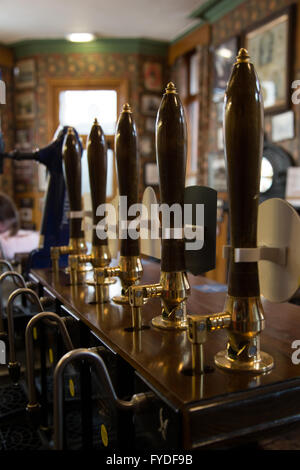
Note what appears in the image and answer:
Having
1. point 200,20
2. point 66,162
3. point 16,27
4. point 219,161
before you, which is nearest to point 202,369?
point 66,162

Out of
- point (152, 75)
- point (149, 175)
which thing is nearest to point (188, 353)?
point (149, 175)

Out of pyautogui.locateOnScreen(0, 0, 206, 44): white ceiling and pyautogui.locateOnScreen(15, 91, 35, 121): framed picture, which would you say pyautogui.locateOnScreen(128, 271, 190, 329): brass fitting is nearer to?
pyautogui.locateOnScreen(0, 0, 206, 44): white ceiling

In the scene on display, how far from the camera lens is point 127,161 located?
909 millimetres

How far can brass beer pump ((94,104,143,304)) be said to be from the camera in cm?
91

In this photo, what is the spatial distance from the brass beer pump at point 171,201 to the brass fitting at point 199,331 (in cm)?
16

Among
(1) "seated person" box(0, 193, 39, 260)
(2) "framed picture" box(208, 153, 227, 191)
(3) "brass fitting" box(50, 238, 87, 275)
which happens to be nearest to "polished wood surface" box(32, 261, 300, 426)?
(3) "brass fitting" box(50, 238, 87, 275)

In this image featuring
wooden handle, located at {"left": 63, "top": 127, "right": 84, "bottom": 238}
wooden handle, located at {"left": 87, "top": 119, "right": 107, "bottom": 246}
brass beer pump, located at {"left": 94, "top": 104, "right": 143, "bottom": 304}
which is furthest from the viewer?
wooden handle, located at {"left": 63, "top": 127, "right": 84, "bottom": 238}

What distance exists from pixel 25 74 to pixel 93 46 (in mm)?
1034

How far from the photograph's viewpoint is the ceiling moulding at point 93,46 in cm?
598

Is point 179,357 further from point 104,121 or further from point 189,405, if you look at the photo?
point 104,121

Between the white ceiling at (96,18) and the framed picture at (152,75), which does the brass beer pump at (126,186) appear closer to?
the white ceiling at (96,18)

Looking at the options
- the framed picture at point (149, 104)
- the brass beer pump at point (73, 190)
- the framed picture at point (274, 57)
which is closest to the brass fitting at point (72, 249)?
the brass beer pump at point (73, 190)

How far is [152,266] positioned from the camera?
1488mm

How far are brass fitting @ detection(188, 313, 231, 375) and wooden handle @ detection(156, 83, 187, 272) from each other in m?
0.18
